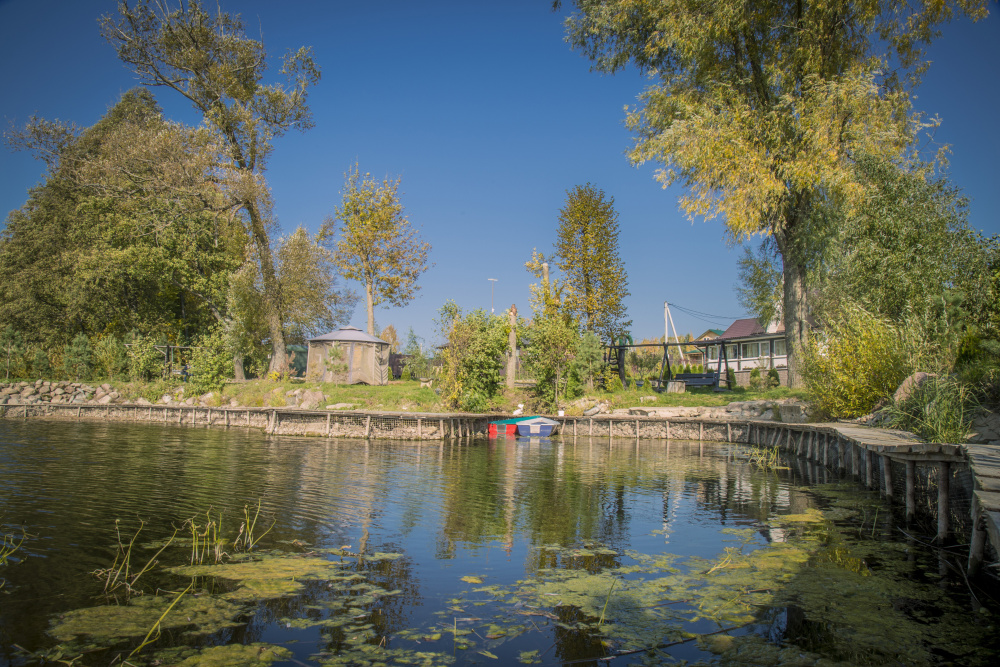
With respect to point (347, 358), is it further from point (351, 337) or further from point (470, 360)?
point (470, 360)

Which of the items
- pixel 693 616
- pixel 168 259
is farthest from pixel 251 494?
pixel 168 259

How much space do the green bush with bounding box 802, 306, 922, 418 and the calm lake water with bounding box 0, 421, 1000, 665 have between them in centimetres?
341

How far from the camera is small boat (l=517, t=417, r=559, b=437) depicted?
23969 millimetres

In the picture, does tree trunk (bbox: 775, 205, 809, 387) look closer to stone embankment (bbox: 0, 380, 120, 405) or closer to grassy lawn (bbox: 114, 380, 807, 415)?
grassy lawn (bbox: 114, 380, 807, 415)

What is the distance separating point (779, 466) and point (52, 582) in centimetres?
1528

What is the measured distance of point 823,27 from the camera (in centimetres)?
1795

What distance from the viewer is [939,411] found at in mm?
9641

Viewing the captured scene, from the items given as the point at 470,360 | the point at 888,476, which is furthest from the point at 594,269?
the point at 888,476

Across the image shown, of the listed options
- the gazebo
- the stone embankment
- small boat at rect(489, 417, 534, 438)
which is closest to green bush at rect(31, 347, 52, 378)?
the stone embankment

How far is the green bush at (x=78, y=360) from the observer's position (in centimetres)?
3212

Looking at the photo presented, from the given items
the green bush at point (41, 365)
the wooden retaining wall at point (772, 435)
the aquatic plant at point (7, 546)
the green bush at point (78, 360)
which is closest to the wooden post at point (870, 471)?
the wooden retaining wall at point (772, 435)

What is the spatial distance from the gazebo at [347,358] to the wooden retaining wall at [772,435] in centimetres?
540

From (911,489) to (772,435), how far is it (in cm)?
1256

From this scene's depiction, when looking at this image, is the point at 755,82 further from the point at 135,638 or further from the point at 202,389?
the point at 202,389
